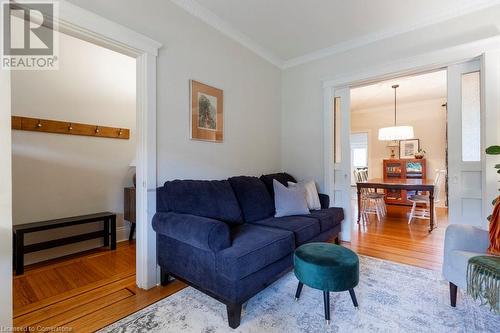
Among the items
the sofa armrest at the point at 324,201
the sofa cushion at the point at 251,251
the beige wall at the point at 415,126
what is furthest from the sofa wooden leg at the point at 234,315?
the beige wall at the point at 415,126

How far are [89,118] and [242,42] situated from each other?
2.21 m

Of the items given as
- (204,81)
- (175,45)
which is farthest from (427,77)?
(175,45)

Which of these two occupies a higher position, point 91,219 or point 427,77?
point 427,77

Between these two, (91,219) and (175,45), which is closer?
(175,45)

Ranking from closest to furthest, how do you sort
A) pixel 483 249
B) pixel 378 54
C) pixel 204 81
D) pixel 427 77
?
pixel 483 249
pixel 204 81
pixel 378 54
pixel 427 77

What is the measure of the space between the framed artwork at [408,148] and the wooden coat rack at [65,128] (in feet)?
21.7

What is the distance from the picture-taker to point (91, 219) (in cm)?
289

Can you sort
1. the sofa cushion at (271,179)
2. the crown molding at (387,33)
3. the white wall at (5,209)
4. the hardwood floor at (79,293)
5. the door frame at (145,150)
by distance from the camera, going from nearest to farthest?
the white wall at (5,209) → the hardwood floor at (79,293) → the door frame at (145,150) → the crown molding at (387,33) → the sofa cushion at (271,179)

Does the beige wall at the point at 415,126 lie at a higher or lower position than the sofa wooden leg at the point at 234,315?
higher

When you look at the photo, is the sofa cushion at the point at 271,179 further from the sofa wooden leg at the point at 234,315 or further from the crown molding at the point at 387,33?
the crown molding at the point at 387,33

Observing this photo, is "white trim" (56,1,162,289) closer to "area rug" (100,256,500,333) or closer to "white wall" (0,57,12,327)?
"area rug" (100,256,500,333)

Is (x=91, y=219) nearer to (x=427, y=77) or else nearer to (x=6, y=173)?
(x=6, y=173)

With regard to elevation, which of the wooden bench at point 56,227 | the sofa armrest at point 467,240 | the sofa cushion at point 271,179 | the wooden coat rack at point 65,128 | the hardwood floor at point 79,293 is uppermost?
the wooden coat rack at point 65,128

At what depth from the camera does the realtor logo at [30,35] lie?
1430mm
